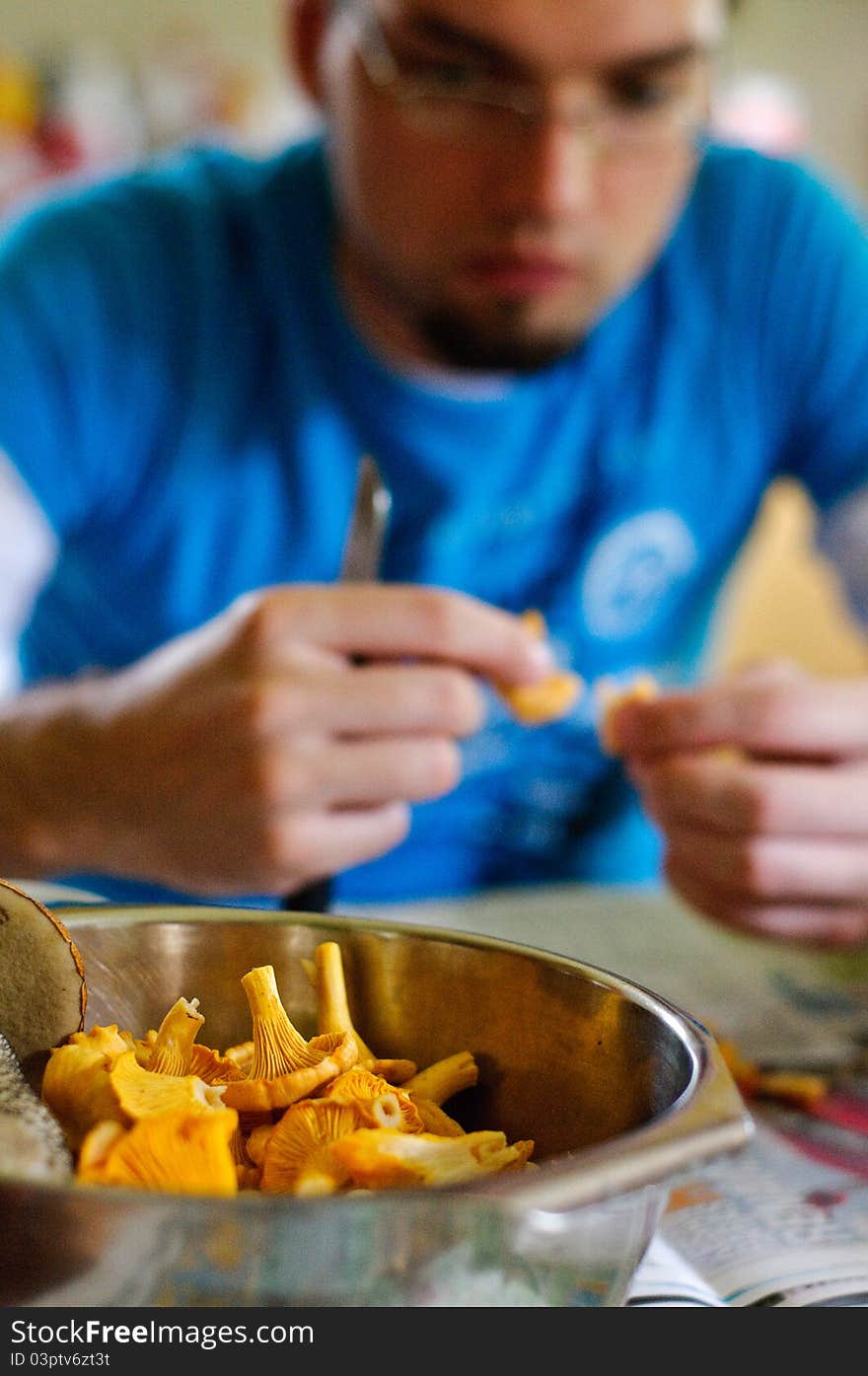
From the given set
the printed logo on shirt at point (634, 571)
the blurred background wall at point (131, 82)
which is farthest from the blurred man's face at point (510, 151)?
the blurred background wall at point (131, 82)

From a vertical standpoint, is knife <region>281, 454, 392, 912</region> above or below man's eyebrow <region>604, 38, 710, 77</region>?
below

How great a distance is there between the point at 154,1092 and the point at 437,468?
72 centimetres

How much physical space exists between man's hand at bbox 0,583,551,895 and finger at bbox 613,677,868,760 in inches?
2.9

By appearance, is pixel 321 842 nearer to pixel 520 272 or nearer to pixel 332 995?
pixel 332 995

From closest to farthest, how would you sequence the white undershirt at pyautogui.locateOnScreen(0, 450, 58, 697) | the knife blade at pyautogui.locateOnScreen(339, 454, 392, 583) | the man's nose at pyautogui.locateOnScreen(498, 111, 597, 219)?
1. the knife blade at pyautogui.locateOnScreen(339, 454, 392, 583)
2. the man's nose at pyautogui.locateOnScreen(498, 111, 597, 219)
3. the white undershirt at pyautogui.locateOnScreen(0, 450, 58, 697)

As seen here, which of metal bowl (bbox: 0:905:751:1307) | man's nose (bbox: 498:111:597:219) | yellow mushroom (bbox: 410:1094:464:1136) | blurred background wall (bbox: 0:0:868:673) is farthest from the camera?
blurred background wall (bbox: 0:0:868:673)

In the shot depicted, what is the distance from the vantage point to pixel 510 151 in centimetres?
78

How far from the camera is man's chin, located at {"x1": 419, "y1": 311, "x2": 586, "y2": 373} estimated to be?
2.80 feet

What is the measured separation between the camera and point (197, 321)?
933 millimetres

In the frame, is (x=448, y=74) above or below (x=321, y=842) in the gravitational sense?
above

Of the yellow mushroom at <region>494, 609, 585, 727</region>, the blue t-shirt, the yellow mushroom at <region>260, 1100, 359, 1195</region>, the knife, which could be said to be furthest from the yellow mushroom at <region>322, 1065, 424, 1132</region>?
the blue t-shirt

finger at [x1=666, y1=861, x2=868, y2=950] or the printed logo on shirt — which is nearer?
finger at [x1=666, y1=861, x2=868, y2=950]

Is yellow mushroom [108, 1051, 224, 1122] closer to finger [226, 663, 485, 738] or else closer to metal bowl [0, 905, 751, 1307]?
metal bowl [0, 905, 751, 1307]

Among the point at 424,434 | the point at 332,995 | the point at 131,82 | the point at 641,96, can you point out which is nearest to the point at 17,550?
the point at 424,434
